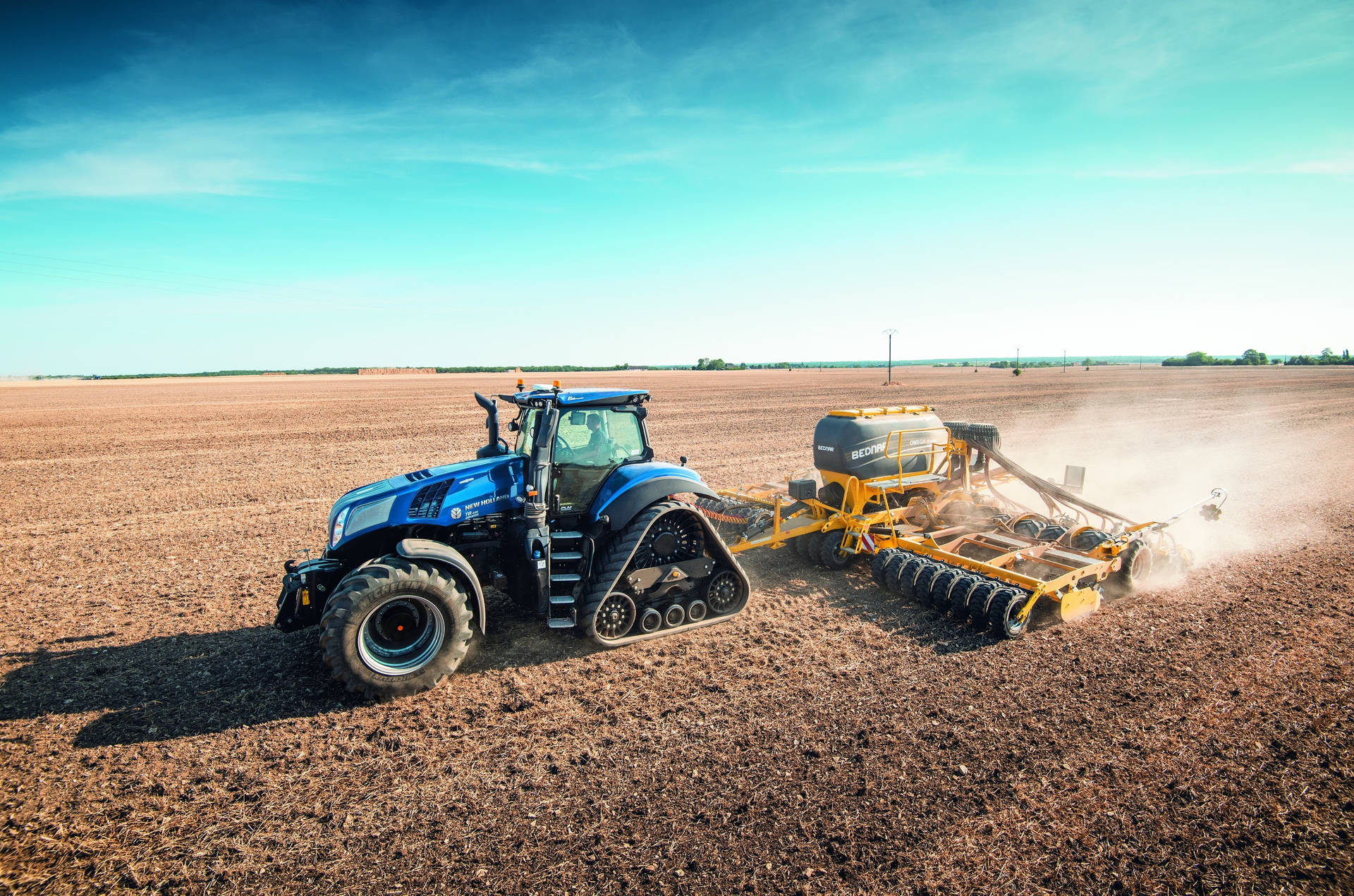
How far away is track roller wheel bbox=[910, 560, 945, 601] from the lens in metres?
7.15

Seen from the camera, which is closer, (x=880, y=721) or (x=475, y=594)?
(x=880, y=721)

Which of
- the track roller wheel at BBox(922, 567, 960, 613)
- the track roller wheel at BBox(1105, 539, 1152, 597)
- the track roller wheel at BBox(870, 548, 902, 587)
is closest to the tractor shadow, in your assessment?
the track roller wheel at BBox(870, 548, 902, 587)

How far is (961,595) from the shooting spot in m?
6.75

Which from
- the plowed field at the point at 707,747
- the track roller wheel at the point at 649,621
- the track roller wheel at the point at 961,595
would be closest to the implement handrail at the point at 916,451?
the plowed field at the point at 707,747

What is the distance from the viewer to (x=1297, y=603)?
727 centimetres

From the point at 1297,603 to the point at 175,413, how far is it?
40302 millimetres

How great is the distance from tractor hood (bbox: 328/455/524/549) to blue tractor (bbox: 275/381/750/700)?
0.04ft

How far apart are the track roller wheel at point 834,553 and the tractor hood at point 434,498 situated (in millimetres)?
4381

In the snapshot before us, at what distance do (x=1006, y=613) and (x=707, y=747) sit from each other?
11.6 feet

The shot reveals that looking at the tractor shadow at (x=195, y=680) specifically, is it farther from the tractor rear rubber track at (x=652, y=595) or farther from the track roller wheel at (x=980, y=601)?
the track roller wheel at (x=980, y=601)

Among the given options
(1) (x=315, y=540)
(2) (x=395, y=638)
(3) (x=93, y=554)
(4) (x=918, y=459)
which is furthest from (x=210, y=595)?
(4) (x=918, y=459)

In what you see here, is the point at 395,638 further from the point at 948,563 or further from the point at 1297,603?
the point at 1297,603

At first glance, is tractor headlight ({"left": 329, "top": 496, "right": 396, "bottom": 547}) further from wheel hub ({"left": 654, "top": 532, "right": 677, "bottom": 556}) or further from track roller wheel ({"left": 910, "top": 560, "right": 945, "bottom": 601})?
track roller wheel ({"left": 910, "top": 560, "right": 945, "bottom": 601})

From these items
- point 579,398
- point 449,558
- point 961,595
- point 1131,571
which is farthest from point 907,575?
point 449,558
